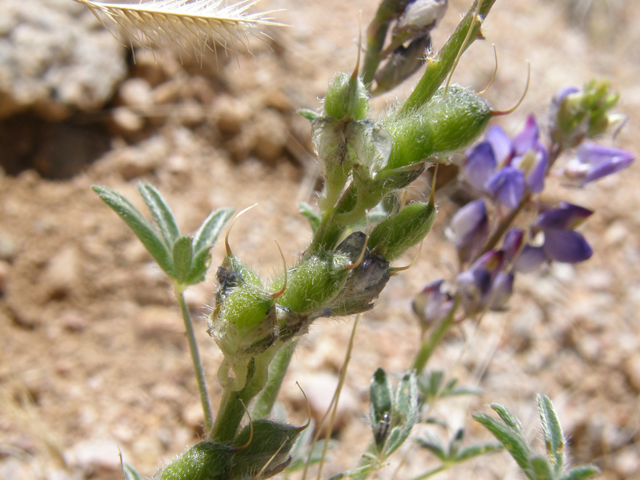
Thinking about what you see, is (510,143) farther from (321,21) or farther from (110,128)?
(321,21)

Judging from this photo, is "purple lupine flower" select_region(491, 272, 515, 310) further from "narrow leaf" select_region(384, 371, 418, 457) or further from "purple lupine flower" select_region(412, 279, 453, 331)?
"narrow leaf" select_region(384, 371, 418, 457)

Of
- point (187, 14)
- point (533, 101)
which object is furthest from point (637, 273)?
point (187, 14)

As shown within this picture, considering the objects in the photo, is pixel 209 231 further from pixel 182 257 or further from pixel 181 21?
pixel 181 21

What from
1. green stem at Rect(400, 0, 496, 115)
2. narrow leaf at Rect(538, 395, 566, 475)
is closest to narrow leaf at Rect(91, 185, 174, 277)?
green stem at Rect(400, 0, 496, 115)

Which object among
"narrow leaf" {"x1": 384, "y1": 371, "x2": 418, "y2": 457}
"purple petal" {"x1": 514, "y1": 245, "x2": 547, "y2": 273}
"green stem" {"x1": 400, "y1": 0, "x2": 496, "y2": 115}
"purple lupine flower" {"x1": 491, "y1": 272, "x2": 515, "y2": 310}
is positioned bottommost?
"narrow leaf" {"x1": 384, "y1": 371, "x2": 418, "y2": 457}

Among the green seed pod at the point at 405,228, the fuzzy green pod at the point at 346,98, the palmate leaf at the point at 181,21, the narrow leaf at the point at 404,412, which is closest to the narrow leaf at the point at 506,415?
the narrow leaf at the point at 404,412

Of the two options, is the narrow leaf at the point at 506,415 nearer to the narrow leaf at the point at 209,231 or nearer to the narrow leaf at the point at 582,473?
the narrow leaf at the point at 582,473

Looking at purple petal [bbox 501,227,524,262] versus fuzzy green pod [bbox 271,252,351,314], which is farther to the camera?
purple petal [bbox 501,227,524,262]

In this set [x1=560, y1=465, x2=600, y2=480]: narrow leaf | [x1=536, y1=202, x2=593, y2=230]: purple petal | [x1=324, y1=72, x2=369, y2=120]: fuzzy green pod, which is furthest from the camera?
[x1=536, y1=202, x2=593, y2=230]: purple petal
